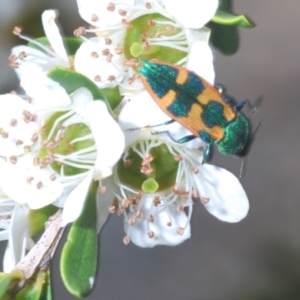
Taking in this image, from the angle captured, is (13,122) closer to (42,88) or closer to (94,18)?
(42,88)

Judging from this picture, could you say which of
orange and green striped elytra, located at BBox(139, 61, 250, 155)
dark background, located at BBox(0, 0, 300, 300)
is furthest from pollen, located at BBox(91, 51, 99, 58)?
dark background, located at BBox(0, 0, 300, 300)

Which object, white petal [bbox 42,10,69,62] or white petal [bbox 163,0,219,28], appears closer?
white petal [bbox 163,0,219,28]

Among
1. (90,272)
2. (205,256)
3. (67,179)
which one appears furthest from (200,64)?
(205,256)

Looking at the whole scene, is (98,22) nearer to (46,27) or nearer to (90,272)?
(46,27)

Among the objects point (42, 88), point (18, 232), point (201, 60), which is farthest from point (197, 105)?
point (18, 232)

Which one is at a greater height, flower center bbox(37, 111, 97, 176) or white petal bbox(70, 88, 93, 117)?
white petal bbox(70, 88, 93, 117)

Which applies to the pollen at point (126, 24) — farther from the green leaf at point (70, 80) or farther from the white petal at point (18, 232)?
the white petal at point (18, 232)

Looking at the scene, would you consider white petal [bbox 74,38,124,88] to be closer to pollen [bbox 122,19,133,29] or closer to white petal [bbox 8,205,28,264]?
pollen [bbox 122,19,133,29]

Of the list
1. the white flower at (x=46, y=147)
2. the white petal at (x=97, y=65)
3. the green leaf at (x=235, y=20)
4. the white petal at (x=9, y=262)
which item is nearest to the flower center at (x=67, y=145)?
the white flower at (x=46, y=147)
